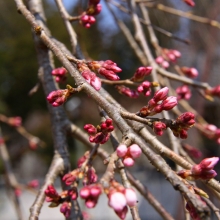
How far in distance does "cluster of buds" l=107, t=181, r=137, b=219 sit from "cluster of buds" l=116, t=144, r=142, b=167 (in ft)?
0.16

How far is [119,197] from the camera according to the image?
0.46m

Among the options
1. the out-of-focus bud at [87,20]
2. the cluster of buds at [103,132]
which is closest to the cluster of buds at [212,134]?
the out-of-focus bud at [87,20]

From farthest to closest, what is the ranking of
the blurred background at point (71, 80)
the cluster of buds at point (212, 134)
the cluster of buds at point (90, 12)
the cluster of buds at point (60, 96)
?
1. the blurred background at point (71, 80)
2. the cluster of buds at point (212, 134)
3. the cluster of buds at point (90, 12)
4. the cluster of buds at point (60, 96)

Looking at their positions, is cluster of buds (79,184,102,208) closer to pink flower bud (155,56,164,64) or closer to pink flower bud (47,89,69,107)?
pink flower bud (47,89,69,107)

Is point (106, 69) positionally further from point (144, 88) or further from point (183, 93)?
point (183, 93)

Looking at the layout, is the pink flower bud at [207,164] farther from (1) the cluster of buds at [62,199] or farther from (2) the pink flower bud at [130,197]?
(1) the cluster of buds at [62,199]

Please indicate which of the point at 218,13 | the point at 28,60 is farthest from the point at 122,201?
the point at 28,60

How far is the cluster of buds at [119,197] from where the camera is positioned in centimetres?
46

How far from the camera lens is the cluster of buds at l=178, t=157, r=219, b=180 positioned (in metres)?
0.56

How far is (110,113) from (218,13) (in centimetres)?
407

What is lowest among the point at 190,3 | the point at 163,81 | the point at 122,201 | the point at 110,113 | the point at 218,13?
the point at 122,201

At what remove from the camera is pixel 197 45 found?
16.3 feet

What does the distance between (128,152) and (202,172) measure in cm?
12

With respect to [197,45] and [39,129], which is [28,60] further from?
[197,45]
